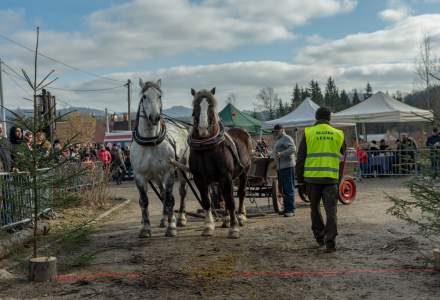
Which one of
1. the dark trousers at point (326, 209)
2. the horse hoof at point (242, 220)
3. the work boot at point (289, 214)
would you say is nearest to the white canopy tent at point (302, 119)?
the work boot at point (289, 214)

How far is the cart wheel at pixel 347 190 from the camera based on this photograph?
40.2ft

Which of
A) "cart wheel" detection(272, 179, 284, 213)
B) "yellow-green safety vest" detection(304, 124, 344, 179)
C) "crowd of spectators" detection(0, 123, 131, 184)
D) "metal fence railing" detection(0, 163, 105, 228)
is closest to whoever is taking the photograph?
"crowd of spectators" detection(0, 123, 131, 184)

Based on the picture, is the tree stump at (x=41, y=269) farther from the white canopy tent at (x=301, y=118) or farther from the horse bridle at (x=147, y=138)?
the white canopy tent at (x=301, y=118)

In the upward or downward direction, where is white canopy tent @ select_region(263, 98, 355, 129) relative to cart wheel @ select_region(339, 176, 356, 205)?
upward

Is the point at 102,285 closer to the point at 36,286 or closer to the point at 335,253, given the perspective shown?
the point at 36,286

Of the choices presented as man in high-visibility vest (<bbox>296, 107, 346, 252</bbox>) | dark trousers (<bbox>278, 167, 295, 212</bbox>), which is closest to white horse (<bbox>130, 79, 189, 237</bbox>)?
man in high-visibility vest (<bbox>296, 107, 346, 252</bbox>)

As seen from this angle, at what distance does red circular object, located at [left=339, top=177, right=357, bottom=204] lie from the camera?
12266 millimetres

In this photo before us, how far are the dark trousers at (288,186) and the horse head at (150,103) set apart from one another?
3617mm

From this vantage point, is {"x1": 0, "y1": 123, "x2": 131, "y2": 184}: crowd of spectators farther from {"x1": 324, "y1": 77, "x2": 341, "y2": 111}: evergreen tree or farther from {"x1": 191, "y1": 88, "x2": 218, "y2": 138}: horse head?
{"x1": 324, "y1": 77, "x2": 341, "y2": 111}: evergreen tree

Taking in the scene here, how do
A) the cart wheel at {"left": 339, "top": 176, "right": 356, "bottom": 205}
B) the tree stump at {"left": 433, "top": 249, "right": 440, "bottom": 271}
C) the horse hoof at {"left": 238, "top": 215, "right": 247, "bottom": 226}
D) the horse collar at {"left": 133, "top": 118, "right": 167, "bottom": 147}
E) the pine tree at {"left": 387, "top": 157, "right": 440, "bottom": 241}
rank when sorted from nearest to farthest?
the pine tree at {"left": 387, "top": 157, "right": 440, "bottom": 241} → the tree stump at {"left": 433, "top": 249, "right": 440, "bottom": 271} → the horse collar at {"left": 133, "top": 118, "right": 167, "bottom": 147} → the horse hoof at {"left": 238, "top": 215, "right": 247, "bottom": 226} → the cart wheel at {"left": 339, "top": 176, "right": 356, "bottom": 205}

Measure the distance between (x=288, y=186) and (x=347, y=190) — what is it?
254 centimetres

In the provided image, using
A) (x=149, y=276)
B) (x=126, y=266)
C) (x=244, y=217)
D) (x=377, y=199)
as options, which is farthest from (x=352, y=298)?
(x=377, y=199)

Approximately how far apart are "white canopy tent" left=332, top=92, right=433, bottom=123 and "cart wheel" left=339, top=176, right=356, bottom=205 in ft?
32.5

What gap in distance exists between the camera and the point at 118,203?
555 inches
